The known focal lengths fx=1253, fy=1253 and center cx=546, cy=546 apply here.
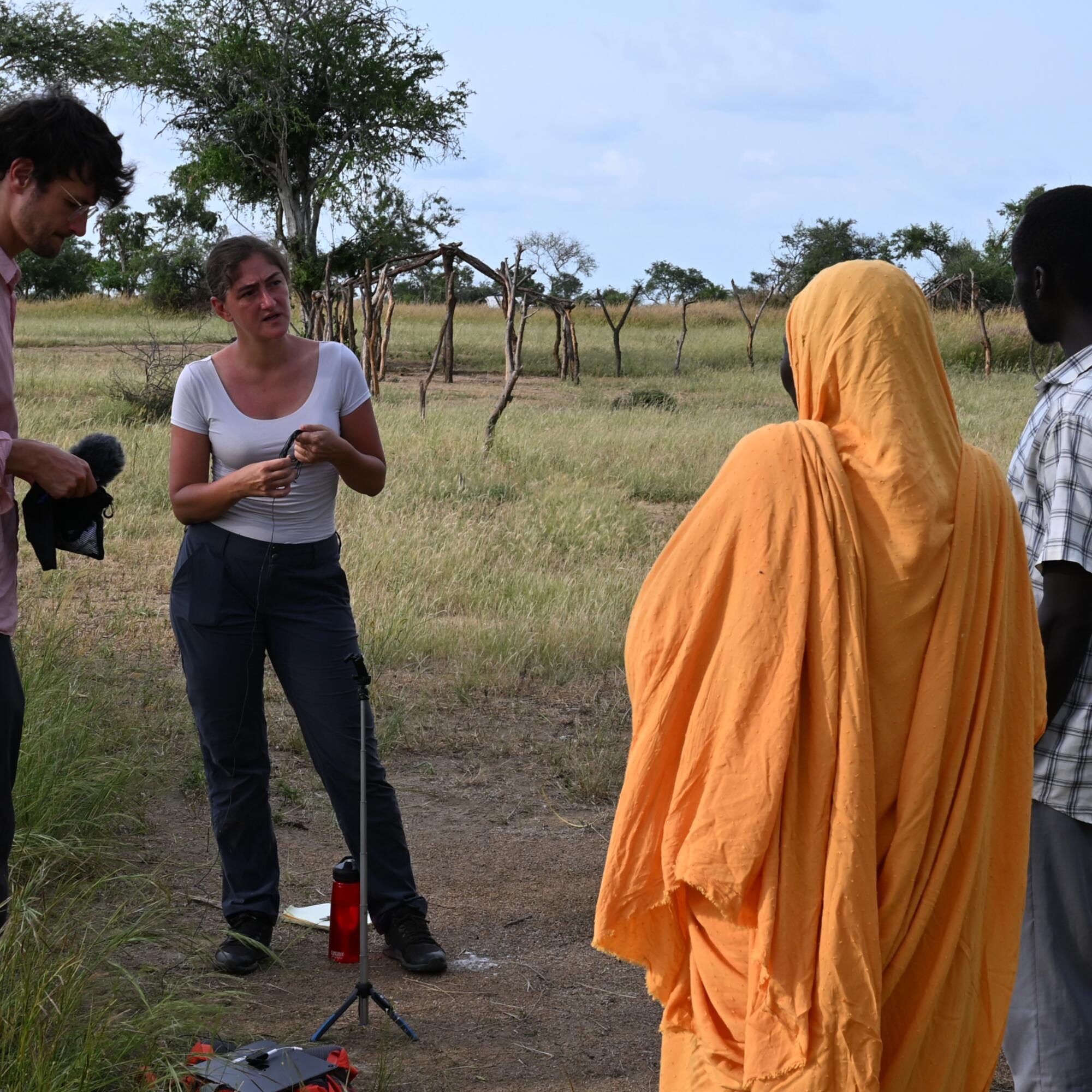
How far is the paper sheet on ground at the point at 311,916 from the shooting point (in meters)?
3.93

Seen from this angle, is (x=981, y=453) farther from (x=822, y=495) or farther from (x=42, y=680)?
(x=42, y=680)

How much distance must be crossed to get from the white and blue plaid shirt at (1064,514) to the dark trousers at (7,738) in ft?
6.61

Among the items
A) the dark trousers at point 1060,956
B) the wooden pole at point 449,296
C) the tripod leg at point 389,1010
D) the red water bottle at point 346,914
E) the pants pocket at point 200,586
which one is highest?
the wooden pole at point 449,296

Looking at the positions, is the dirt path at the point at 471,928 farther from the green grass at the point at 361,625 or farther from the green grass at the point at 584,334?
the green grass at the point at 584,334

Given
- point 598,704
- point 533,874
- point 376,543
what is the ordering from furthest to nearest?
point 376,543
point 598,704
point 533,874

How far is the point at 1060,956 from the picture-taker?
7.87ft

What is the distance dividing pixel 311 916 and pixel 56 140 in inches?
97.7

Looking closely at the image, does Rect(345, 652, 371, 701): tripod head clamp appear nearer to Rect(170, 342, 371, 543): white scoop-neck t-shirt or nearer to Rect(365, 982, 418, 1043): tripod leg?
A: Rect(170, 342, 371, 543): white scoop-neck t-shirt

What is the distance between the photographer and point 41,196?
2533mm

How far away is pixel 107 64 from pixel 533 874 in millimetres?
31765

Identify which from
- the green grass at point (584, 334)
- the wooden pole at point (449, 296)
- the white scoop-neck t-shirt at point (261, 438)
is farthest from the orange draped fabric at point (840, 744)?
the green grass at point (584, 334)

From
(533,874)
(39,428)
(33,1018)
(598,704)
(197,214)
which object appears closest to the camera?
(33,1018)

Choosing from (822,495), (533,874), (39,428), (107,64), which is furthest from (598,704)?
(107,64)

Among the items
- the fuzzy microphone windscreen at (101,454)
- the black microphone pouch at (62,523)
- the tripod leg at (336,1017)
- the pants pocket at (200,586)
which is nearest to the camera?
the black microphone pouch at (62,523)
